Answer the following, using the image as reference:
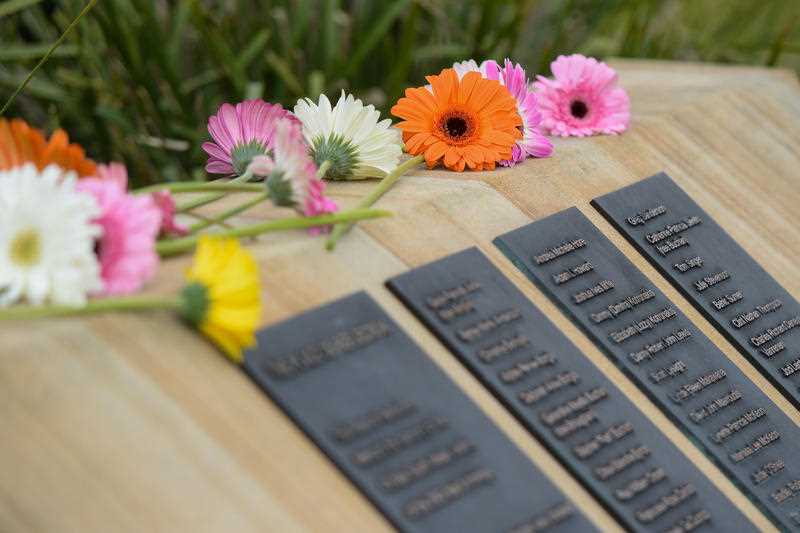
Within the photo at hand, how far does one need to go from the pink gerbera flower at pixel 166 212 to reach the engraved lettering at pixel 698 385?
743mm

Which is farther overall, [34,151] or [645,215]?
[645,215]

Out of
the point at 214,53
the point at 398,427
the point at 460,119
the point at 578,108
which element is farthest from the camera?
the point at 214,53

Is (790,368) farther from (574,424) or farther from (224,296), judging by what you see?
(224,296)

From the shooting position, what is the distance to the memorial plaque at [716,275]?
6.26ft

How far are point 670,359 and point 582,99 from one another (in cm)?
69

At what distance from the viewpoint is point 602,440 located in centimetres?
160

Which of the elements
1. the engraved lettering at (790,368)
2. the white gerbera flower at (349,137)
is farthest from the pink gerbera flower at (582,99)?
the engraved lettering at (790,368)

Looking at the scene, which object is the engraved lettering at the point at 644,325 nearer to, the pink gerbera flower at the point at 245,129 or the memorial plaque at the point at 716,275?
the memorial plaque at the point at 716,275

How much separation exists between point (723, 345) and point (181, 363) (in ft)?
3.03

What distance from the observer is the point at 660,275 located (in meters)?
1.94

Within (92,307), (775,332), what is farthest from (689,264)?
(92,307)

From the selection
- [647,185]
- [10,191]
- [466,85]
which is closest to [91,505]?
[10,191]

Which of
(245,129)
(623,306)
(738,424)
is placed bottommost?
(738,424)

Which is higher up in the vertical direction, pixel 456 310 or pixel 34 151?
pixel 34 151
